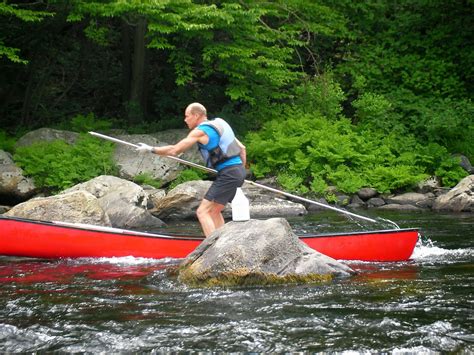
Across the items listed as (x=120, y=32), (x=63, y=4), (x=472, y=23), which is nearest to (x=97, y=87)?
(x=120, y=32)

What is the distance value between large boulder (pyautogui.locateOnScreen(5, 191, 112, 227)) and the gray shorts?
2313 millimetres

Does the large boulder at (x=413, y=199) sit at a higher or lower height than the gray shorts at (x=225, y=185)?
lower

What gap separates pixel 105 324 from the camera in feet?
17.1

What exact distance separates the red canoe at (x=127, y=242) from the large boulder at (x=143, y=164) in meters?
5.33

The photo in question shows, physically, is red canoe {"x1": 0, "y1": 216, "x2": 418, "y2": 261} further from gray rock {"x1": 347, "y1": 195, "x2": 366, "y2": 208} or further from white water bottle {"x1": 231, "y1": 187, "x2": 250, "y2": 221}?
gray rock {"x1": 347, "y1": 195, "x2": 366, "y2": 208}

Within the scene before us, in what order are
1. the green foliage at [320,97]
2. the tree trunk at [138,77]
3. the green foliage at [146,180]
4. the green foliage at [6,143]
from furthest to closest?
the green foliage at [320,97] → the tree trunk at [138,77] → the green foliage at [6,143] → the green foliage at [146,180]

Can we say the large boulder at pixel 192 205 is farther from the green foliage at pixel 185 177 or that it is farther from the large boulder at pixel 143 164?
the large boulder at pixel 143 164

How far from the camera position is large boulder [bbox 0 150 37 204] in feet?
41.7

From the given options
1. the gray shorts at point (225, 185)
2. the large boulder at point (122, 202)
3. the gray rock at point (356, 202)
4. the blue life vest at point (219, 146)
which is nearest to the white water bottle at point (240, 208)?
the gray shorts at point (225, 185)

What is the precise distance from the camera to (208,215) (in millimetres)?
7637

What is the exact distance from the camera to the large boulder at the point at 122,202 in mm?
11047

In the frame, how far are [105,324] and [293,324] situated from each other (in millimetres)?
1346

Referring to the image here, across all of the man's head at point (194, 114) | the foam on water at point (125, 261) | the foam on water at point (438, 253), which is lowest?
the foam on water at point (125, 261)

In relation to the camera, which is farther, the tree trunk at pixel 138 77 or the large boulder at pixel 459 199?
the tree trunk at pixel 138 77
